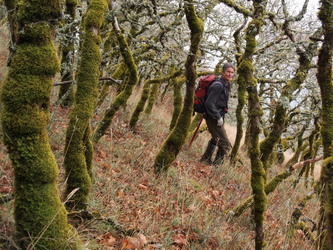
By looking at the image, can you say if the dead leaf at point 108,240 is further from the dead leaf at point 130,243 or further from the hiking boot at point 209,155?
the hiking boot at point 209,155

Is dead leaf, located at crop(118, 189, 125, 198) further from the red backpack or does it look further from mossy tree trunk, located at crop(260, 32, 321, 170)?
the red backpack

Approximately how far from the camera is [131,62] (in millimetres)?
4805

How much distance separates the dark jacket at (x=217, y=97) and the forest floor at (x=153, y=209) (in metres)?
1.46

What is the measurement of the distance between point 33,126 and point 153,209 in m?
2.27

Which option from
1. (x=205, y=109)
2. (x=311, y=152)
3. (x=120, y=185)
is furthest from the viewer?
(x=311, y=152)

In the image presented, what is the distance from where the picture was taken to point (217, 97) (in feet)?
22.5

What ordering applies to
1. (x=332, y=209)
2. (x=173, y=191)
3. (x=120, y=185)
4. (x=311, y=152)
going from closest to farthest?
(x=332, y=209)
(x=120, y=185)
(x=173, y=191)
(x=311, y=152)

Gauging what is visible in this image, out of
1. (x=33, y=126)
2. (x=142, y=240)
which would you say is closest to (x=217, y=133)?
(x=142, y=240)

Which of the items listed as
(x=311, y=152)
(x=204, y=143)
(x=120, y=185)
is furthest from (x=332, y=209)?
(x=204, y=143)

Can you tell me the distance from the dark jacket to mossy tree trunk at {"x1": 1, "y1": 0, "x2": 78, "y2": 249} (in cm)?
513

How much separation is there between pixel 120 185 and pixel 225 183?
3320 millimetres

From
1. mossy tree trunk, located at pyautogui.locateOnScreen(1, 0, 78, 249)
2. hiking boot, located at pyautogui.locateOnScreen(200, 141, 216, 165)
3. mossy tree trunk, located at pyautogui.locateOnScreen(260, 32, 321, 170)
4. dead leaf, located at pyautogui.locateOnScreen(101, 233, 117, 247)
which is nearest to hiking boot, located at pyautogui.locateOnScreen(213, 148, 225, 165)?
hiking boot, located at pyautogui.locateOnScreen(200, 141, 216, 165)

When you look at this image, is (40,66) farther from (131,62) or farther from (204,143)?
(204,143)

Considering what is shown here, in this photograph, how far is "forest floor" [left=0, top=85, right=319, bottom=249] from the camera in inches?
111
